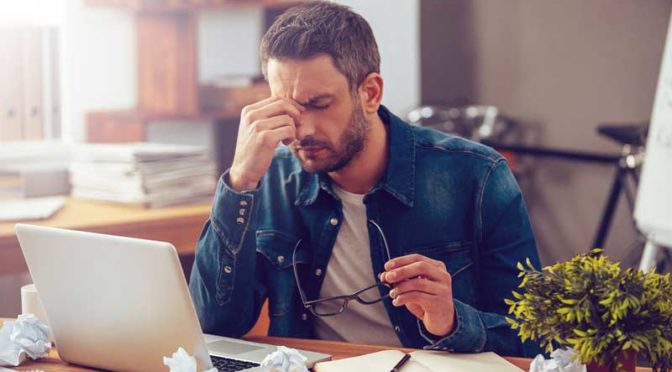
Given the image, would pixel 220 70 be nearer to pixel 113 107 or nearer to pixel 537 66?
pixel 113 107

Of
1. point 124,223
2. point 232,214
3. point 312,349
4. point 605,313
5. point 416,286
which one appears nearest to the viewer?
point 605,313

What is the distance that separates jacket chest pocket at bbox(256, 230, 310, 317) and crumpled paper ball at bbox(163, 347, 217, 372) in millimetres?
608

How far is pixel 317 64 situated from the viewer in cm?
194

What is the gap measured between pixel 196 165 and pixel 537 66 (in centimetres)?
254

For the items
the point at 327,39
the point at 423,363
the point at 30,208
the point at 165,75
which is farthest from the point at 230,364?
the point at 165,75

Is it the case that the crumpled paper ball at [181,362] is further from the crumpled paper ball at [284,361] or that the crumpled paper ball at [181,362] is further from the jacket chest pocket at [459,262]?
the jacket chest pocket at [459,262]

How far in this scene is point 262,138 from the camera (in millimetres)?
1904

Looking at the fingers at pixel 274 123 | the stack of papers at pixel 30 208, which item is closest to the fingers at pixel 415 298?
the fingers at pixel 274 123

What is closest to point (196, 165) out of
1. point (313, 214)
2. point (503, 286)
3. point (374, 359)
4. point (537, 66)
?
point (313, 214)

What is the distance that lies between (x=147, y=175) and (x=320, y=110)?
46.8 inches

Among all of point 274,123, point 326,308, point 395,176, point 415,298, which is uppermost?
point 274,123

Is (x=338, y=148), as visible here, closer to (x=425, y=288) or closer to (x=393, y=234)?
(x=393, y=234)

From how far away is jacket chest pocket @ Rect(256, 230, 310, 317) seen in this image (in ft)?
6.66

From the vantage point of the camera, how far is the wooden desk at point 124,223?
2.67 meters
